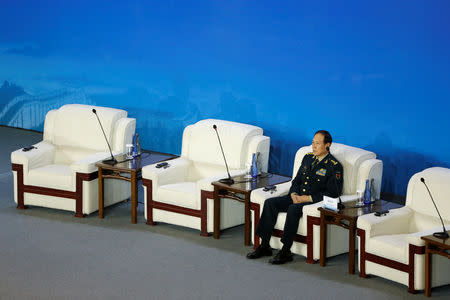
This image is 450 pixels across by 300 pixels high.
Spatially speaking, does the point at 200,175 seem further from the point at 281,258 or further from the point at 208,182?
the point at 281,258

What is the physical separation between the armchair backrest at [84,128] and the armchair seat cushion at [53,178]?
1.46ft

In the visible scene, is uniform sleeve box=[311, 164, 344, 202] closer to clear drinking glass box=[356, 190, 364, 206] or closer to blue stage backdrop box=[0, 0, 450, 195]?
clear drinking glass box=[356, 190, 364, 206]

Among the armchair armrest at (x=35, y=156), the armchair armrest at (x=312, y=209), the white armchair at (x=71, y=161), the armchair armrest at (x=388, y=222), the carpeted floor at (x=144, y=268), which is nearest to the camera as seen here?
the carpeted floor at (x=144, y=268)

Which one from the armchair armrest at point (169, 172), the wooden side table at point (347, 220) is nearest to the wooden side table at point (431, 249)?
the wooden side table at point (347, 220)

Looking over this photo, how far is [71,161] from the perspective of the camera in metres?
7.74

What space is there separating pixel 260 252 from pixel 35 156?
2.49 meters

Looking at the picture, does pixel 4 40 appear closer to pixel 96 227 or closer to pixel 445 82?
pixel 96 227

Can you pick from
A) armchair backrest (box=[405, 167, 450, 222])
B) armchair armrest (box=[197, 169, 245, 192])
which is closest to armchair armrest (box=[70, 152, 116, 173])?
armchair armrest (box=[197, 169, 245, 192])

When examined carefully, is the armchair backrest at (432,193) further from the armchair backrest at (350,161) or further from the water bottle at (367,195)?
the armchair backrest at (350,161)

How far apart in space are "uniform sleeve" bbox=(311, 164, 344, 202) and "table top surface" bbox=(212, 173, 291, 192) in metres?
0.56

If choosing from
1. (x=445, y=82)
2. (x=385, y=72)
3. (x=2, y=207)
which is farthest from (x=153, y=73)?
(x=445, y=82)

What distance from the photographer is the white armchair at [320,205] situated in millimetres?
5949

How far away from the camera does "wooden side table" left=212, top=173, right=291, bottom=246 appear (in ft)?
21.0

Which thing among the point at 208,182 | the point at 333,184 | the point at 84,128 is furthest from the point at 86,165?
the point at 333,184
